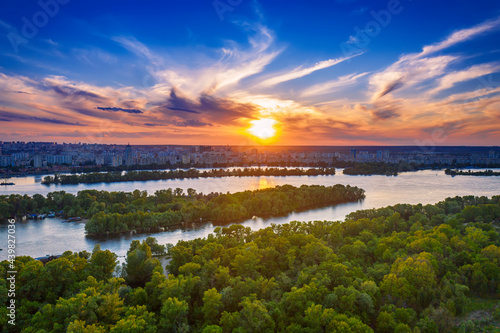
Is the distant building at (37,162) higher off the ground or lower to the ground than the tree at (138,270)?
higher

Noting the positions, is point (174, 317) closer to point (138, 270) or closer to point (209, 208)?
point (138, 270)

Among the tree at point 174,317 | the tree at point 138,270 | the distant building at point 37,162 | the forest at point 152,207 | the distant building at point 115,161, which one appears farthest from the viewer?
the distant building at point 115,161

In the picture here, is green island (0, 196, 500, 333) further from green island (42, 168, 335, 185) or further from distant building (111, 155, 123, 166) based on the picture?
distant building (111, 155, 123, 166)

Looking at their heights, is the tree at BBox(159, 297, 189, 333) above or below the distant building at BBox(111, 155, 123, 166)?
below

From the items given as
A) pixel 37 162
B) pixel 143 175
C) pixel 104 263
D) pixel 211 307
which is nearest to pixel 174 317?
pixel 211 307

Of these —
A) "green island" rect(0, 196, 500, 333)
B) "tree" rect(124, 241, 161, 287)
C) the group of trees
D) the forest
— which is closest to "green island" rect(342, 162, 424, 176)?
the group of trees

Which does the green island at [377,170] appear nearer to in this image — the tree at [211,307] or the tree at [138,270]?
the tree at [138,270]

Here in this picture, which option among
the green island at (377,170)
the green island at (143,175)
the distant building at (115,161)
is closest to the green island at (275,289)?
the green island at (143,175)
